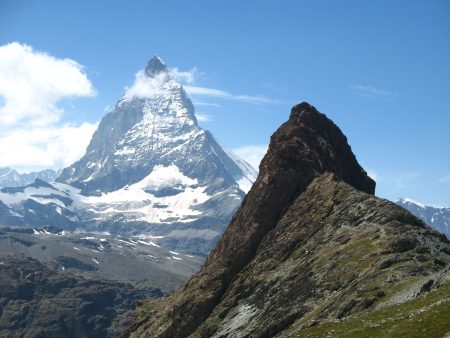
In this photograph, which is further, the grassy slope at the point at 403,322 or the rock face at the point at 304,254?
the rock face at the point at 304,254

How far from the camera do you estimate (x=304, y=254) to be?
342 ft

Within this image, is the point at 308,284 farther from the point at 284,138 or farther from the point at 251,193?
the point at 284,138

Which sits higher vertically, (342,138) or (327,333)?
(342,138)

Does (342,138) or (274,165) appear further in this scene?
(342,138)

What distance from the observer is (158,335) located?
118938mm

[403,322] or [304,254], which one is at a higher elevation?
[304,254]

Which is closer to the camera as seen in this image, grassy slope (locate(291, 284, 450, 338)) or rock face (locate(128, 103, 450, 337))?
grassy slope (locate(291, 284, 450, 338))

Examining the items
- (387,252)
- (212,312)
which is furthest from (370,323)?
(212,312)

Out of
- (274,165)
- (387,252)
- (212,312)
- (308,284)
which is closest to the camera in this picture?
(387,252)

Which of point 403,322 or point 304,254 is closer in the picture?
point 403,322

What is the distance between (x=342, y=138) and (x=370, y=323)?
328 ft

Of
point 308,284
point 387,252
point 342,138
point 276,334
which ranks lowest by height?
point 276,334

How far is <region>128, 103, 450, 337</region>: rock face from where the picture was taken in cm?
7631

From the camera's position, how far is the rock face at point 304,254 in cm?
7631
